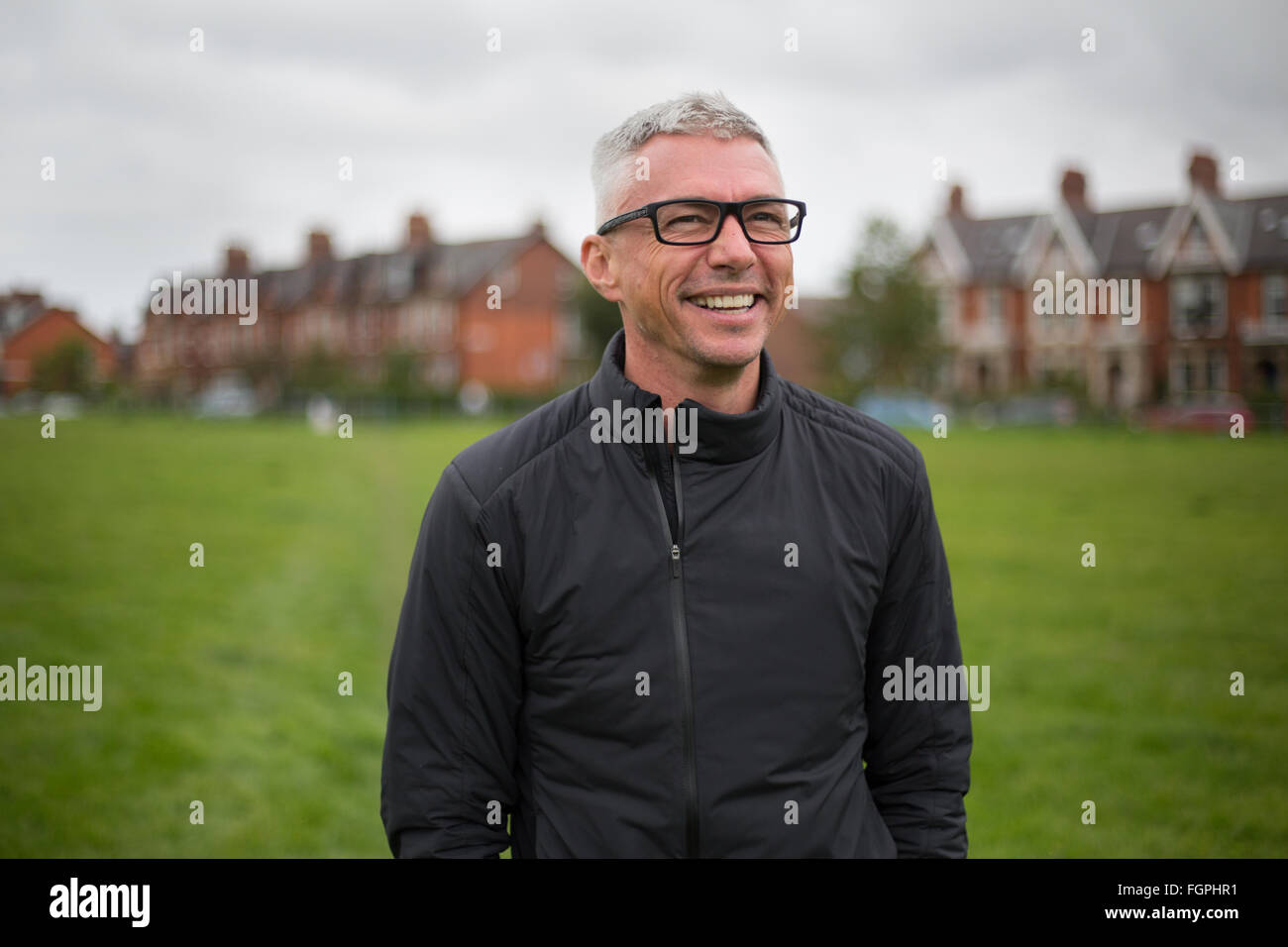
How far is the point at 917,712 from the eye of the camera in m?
2.71

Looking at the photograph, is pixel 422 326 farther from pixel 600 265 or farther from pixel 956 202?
pixel 600 265

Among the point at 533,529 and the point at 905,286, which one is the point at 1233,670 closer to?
the point at 533,529

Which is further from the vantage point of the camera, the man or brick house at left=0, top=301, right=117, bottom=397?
brick house at left=0, top=301, right=117, bottom=397

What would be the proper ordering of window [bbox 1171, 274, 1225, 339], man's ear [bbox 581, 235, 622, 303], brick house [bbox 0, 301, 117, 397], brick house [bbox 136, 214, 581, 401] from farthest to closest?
brick house [bbox 136, 214, 581, 401] → window [bbox 1171, 274, 1225, 339] → brick house [bbox 0, 301, 117, 397] → man's ear [bbox 581, 235, 622, 303]

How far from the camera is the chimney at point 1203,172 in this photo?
85.5ft

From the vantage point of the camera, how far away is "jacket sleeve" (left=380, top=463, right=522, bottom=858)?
2469mm

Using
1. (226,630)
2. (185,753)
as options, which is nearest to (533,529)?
(185,753)

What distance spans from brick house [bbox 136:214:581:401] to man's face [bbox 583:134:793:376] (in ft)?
197

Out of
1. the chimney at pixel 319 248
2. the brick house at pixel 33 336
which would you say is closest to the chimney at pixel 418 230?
the chimney at pixel 319 248

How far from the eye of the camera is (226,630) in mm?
11258
